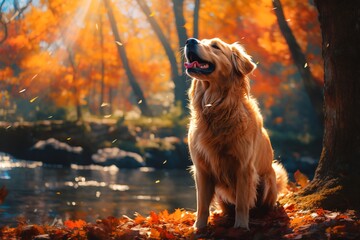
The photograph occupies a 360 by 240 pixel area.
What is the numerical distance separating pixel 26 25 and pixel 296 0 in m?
16.3

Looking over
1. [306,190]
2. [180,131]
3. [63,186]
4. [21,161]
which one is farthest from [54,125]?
[306,190]

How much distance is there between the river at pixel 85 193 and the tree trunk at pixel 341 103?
4.54 meters

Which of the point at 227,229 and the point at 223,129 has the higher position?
Result: the point at 223,129

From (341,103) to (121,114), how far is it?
22207 millimetres

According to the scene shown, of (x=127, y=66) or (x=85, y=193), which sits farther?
(x=127, y=66)

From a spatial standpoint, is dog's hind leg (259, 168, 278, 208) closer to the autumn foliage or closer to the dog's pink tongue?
the dog's pink tongue

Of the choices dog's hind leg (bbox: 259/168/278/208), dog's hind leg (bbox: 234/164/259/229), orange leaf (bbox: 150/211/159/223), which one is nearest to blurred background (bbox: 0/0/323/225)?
orange leaf (bbox: 150/211/159/223)

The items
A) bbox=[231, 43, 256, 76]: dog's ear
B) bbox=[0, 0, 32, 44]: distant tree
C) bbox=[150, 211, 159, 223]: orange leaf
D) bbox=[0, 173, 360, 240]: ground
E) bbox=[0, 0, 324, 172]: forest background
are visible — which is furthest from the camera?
bbox=[0, 0, 32, 44]: distant tree

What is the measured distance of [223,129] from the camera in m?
5.03

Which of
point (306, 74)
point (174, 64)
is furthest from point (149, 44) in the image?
point (306, 74)

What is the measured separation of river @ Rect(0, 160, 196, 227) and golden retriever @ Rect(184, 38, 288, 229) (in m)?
3.37

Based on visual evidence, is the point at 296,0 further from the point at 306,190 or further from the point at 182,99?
the point at 306,190

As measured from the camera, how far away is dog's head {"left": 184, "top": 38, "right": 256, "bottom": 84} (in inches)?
195

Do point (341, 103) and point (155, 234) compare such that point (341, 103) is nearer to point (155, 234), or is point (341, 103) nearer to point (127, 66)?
point (155, 234)
